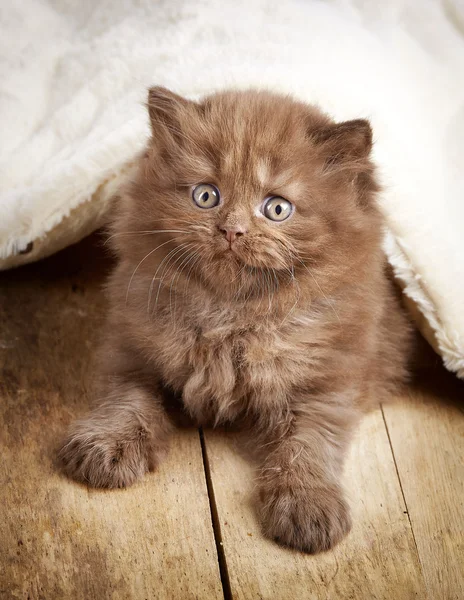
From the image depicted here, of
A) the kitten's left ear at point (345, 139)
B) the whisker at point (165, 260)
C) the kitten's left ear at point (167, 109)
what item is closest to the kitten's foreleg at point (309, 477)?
the whisker at point (165, 260)

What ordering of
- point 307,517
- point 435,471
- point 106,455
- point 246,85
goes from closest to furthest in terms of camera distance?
point 307,517, point 106,455, point 435,471, point 246,85

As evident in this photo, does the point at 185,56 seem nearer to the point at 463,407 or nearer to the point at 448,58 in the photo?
the point at 448,58

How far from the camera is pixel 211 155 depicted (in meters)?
1.54

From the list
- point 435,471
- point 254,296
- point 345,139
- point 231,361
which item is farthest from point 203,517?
point 345,139

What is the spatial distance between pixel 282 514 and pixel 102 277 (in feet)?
4.06

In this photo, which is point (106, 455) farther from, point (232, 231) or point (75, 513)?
point (232, 231)

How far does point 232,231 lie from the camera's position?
145cm

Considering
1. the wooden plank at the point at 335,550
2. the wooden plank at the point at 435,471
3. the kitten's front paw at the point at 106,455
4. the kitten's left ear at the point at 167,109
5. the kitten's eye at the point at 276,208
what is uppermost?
the kitten's left ear at the point at 167,109

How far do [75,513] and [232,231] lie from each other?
2.27 feet

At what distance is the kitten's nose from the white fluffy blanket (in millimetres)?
596

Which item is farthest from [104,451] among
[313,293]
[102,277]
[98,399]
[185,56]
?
[185,56]

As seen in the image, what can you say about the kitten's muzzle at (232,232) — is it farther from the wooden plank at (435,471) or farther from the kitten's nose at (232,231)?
the wooden plank at (435,471)

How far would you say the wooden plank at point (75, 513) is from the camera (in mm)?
1339

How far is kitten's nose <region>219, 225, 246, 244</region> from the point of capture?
1449 millimetres
